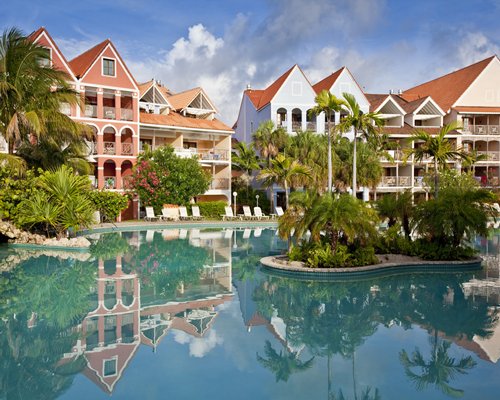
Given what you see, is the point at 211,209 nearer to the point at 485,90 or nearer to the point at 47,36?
the point at 47,36

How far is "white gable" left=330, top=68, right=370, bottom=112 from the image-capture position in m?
39.1

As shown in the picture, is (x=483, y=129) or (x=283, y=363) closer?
(x=283, y=363)

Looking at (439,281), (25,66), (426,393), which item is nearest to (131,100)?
(25,66)

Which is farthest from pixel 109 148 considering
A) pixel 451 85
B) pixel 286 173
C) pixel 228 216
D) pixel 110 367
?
pixel 451 85

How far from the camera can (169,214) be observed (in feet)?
97.5

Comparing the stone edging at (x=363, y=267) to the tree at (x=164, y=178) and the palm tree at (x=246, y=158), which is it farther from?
the palm tree at (x=246, y=158)

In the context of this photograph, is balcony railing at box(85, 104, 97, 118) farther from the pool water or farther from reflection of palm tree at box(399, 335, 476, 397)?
reflection of palm tree at box(399, 335, 476, 397)

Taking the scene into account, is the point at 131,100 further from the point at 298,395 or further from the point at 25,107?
the point at 298,395

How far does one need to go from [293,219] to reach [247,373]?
7.45 metres

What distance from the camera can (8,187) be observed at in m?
19.6

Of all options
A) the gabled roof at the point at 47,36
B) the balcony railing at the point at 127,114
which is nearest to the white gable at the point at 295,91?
the balcony railing at the point at 127,114

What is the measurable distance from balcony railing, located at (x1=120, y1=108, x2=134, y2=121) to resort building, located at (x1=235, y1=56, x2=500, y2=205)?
10.5 m

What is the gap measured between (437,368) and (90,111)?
92.2 ft

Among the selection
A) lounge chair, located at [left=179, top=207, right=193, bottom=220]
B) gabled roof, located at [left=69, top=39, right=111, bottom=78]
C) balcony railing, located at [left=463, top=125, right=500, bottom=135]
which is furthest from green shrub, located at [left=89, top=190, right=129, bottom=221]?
balcony railing, located at [left=463, top=125, right=500, bottom=135]
